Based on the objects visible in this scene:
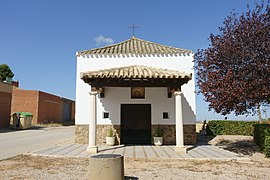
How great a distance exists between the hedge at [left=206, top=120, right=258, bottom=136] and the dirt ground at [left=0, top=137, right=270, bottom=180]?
685 cm

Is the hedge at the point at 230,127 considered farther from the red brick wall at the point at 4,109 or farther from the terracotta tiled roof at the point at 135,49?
the red brick wall at the point at 4,109

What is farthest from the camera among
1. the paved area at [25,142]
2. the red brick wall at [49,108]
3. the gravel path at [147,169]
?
the red brick wall at [49,108]

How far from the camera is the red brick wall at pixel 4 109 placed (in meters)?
21.6

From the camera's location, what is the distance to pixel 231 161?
7.71 m

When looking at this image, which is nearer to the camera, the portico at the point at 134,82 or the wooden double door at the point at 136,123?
the portico at the point at 134,82

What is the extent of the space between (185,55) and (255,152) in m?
5.52

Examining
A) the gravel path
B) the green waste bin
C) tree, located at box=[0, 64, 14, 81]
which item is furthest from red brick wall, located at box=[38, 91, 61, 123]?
the gravel path

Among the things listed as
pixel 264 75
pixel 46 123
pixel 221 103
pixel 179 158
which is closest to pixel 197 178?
pixel 179 158

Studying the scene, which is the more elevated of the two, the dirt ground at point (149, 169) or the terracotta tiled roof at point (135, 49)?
the terracotta tiled roof at point (135, 49)

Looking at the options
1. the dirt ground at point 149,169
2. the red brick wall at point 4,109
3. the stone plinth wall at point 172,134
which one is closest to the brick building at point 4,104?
the red brick wall at point 4,109

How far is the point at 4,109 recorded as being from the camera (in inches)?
863

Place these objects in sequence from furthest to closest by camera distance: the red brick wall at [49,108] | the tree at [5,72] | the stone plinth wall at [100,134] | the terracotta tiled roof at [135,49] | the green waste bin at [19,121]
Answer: the tree at [5,72]
the red brick wall at [49,108]
the green waste bin at [19,121]
the terracotta tiled roof at [135,49]
the stone plinth wall at [100,134]

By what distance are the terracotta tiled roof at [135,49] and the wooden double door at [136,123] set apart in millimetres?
2962

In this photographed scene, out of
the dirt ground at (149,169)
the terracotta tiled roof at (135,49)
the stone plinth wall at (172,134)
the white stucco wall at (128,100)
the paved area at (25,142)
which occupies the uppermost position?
the terracotta tiled roof at (135,49)
